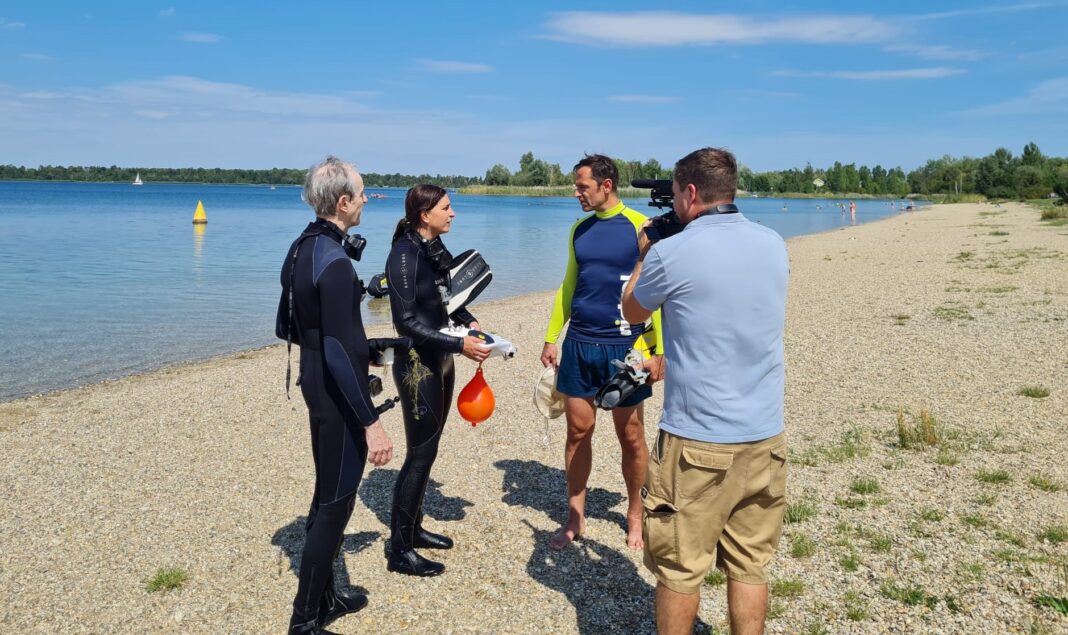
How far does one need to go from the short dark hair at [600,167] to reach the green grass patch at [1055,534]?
137 inches

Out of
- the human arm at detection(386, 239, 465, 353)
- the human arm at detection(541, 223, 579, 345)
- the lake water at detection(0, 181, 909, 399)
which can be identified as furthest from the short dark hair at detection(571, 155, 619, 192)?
the lake water at detection(0, 181, 909, 399)

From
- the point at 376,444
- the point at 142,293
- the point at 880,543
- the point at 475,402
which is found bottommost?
the point at 142,293

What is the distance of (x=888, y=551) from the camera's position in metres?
4.70

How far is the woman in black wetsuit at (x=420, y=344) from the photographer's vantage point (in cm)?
435

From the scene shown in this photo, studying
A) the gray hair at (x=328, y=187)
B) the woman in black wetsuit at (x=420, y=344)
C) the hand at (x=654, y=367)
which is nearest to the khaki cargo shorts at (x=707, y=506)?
the hand at (x=654, y=367)

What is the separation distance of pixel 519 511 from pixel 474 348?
6.14 feet

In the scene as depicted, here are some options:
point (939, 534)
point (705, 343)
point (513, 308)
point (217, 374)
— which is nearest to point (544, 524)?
point (939, 534)

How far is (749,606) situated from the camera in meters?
3.10

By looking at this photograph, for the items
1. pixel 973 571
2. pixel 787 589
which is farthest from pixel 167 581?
pixel 973 571

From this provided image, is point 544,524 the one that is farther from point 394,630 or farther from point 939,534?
point 939,534

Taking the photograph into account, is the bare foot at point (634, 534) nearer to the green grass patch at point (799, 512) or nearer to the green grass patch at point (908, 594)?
the green grass patch at point (799, 512)

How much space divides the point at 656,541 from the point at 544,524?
257 centimetres

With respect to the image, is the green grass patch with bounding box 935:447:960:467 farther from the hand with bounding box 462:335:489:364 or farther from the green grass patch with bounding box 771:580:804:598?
the hand with bounding box 462:335:489:364

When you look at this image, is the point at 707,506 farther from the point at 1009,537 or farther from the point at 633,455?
the point at 1009,537
